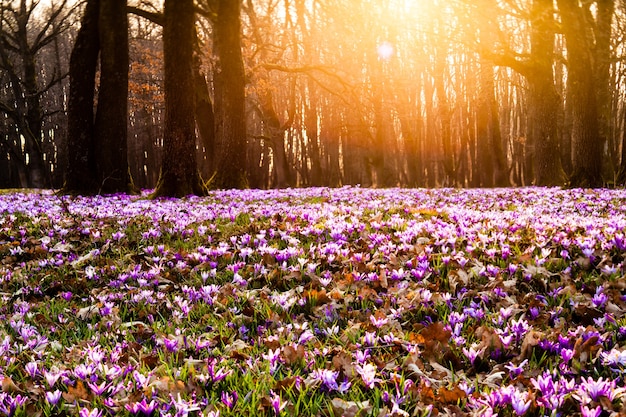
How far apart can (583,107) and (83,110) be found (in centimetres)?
1427

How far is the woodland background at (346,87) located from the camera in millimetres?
14758

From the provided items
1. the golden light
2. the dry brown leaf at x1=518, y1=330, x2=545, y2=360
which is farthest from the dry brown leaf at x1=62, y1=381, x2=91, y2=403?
the golden light

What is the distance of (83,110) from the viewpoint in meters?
14.3

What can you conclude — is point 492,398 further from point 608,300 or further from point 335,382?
point 608,300

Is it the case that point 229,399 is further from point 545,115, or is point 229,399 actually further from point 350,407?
point 545,115

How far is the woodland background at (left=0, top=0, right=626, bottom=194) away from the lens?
1476cm

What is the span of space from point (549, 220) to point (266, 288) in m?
4.24

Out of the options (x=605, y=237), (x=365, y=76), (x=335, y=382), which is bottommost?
(x=335, y=382)

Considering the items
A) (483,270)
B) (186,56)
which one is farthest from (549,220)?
(186,56)

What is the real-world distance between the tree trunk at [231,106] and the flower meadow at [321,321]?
35.2 ft

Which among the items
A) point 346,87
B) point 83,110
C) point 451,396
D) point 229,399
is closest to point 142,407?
point 229,399

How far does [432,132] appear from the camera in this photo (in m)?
44.9

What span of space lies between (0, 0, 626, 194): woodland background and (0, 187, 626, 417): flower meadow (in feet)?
26.6

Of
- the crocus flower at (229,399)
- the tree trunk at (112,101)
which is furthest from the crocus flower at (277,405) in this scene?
the tree trunk at (112,101)
